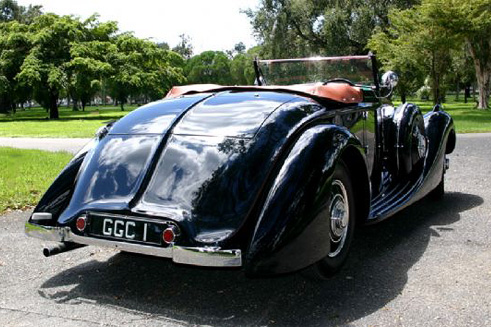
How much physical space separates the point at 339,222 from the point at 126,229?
1.36m

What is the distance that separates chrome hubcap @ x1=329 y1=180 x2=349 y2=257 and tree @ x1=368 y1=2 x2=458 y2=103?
20640 mm

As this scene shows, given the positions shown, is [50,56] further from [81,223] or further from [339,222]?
[339,222]

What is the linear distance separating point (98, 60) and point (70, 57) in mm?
Answer: 2078

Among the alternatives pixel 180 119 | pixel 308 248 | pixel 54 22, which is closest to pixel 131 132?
pixel 180 119

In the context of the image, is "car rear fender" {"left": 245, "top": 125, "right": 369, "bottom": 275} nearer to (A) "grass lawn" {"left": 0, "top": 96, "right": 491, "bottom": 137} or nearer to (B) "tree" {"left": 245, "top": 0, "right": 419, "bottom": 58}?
(A) "grass lawn" {"left": 0, "top": 96, "right": 491, "bottom": 137}

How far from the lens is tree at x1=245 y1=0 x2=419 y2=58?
104 ft

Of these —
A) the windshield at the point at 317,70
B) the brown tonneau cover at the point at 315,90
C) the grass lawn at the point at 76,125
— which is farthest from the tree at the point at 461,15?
the brown tonneau cover at the point at 315,90

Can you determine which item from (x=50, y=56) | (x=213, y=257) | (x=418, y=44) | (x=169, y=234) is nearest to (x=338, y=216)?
(x=213, y=257)

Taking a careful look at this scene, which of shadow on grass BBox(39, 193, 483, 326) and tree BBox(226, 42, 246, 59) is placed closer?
shadow on grass BBox(39, 193, 483, 326)

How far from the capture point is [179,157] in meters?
3.33

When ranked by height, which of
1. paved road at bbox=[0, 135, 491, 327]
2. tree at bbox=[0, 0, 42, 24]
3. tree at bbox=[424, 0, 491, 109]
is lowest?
paved road at bbox=[0, 135, 491, 327]

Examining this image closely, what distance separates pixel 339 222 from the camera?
11.2 ft

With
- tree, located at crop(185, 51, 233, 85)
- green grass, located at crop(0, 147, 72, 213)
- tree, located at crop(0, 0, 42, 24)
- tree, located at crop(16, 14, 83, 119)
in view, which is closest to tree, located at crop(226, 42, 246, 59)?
tree, located at crop(185, 51, 233, 85)

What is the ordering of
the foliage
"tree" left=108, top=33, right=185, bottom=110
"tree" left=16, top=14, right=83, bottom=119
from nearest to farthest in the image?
"tree" left=16, top=14, right=83, bottom=119 < the foliage < "tree" left=108, top=33, right=185, bottom=110
